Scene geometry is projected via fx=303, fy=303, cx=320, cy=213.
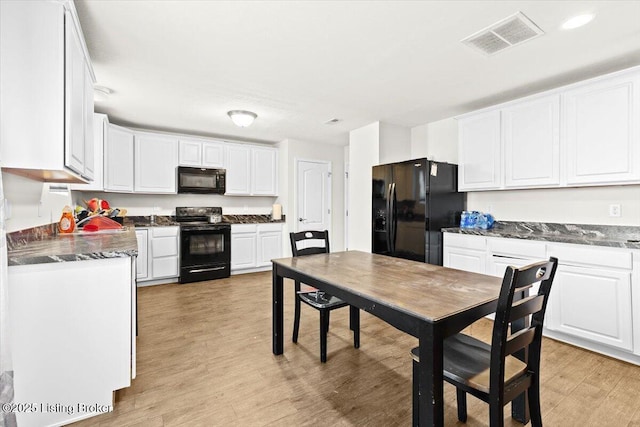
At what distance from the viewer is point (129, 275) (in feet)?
5.82

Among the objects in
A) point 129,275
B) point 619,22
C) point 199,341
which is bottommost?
point 199,341

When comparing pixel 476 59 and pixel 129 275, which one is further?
pixel 476 59

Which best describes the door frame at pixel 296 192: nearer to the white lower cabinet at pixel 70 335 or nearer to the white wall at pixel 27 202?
the white wall at pixel 27 202

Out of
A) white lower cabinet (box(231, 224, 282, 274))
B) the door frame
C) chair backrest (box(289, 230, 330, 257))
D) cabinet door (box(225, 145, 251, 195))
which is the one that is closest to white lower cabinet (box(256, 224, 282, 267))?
white lower cabinet (box(231, 224, 282, 274))

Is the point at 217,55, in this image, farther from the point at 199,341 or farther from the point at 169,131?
the point at 169,131

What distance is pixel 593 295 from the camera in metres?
2.42

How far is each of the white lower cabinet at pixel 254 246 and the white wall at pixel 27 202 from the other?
8.34ft

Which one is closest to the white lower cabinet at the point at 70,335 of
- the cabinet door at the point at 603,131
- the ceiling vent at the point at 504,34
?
the ceiling vent at the point at 504,34

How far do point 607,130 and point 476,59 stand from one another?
4.16 ft

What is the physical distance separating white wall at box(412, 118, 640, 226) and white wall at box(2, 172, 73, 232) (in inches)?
172

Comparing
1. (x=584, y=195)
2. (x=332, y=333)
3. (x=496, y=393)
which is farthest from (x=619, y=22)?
(x=332, y=333)

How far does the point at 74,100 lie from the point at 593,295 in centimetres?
393

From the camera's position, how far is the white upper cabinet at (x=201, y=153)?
4855 millimetres

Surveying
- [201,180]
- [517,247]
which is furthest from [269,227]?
[517,247]
